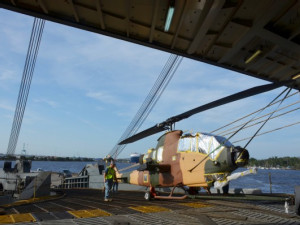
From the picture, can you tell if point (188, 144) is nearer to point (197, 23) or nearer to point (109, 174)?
point (109, 174)

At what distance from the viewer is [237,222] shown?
23.6 ft

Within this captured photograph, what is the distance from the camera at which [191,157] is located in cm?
1149

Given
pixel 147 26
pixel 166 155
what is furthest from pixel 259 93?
pixel 166 155

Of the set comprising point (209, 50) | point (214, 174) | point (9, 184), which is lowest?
point (9, 184)

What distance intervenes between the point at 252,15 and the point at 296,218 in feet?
21.1

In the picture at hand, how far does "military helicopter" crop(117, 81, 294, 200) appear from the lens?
9586 millimetres

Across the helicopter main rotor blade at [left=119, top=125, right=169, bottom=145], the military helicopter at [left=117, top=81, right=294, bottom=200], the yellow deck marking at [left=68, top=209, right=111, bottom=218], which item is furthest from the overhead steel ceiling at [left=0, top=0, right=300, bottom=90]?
the helicopter main rotor blade at [left=119, top=125, right=169, bottom=145]

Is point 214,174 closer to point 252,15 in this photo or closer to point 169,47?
point 169,47

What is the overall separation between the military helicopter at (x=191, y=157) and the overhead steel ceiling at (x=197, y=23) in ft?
6.36

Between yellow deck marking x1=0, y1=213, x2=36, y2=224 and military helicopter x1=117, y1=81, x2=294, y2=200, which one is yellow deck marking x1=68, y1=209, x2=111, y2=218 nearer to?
yellow deck marking x1=0, y1=213, x2=36, y2=224

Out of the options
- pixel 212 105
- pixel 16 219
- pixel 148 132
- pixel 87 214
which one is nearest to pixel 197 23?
pixel 212 105

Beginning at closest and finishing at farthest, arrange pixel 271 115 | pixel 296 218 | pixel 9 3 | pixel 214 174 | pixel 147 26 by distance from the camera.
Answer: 1. pixel 9 3
2. pixel 147 26
3. pixel 296 218
4. pixel 271 115
5. pixel 214 174

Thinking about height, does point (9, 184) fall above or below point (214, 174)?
below

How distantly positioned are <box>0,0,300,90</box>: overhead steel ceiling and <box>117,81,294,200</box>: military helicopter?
1.94 meters
